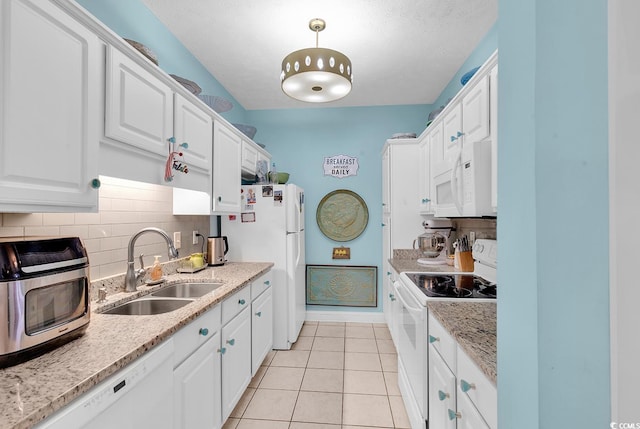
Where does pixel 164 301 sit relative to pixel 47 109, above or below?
below

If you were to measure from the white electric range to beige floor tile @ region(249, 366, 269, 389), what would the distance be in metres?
1.10

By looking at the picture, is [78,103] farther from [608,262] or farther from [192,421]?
[608,262]

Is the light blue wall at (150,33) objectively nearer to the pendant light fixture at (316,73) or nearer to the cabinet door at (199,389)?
the pendant light fixture at (316,73)

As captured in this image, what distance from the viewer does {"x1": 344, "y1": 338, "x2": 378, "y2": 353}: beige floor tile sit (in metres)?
2.97

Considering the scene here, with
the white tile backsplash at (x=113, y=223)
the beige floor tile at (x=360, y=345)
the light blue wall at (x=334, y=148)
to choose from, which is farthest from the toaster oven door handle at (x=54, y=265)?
the light blue wall at (x=334, y=148)

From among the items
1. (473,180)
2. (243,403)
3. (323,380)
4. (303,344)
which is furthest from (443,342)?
(303,344)

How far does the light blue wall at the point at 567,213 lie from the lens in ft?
1.69

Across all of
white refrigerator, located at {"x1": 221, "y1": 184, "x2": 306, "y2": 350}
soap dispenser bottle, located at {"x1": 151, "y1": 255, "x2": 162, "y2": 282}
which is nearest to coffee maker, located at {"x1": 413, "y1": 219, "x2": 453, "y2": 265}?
white refrigerator, located at {"x1": 221, "y1": 184, "x2": 306, "y2": 350}

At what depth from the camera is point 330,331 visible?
3465mm

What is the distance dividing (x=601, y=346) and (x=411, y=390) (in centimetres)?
163

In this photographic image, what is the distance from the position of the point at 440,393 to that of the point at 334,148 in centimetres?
301

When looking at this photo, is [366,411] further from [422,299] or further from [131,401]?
[131,401]

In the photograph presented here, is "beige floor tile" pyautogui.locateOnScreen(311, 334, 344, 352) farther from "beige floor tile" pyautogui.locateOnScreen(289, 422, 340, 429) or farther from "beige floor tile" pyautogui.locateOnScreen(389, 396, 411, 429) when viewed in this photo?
"beige floor tile" pyautogui.locateOnScreen(289, 422, 340, 429)

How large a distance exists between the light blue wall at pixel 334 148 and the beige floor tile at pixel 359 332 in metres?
0.34
